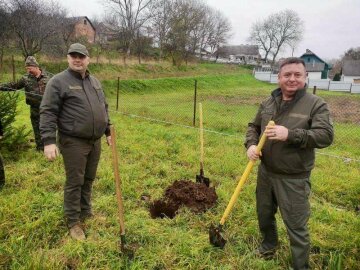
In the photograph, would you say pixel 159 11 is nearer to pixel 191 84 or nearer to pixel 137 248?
pixel 191 84

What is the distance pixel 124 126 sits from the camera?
8.87 m

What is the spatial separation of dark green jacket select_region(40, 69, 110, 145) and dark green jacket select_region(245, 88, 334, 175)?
5.51ft

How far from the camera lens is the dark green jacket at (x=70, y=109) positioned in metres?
2.95

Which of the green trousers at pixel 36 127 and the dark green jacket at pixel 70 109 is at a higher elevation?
the dark green jacket at pixel 70 109

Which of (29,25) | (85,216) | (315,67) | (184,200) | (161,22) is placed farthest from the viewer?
(315,67)

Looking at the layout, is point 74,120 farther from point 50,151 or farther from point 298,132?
point 298,132

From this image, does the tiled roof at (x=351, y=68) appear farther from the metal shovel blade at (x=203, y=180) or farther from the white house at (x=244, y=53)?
the metal shovel blade at (x=203, y=180)

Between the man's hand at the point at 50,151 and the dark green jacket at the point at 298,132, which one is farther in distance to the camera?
the man's hand at the point at 50,151

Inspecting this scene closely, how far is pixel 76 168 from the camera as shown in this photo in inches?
125

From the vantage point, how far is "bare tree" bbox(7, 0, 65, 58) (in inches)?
747

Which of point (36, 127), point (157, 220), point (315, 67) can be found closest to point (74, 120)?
point (157, 220)

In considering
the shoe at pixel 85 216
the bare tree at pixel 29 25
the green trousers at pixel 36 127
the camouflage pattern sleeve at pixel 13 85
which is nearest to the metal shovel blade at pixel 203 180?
the shoe at pixel 85 216

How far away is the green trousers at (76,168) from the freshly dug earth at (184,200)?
988mm

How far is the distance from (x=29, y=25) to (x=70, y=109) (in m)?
19.0
